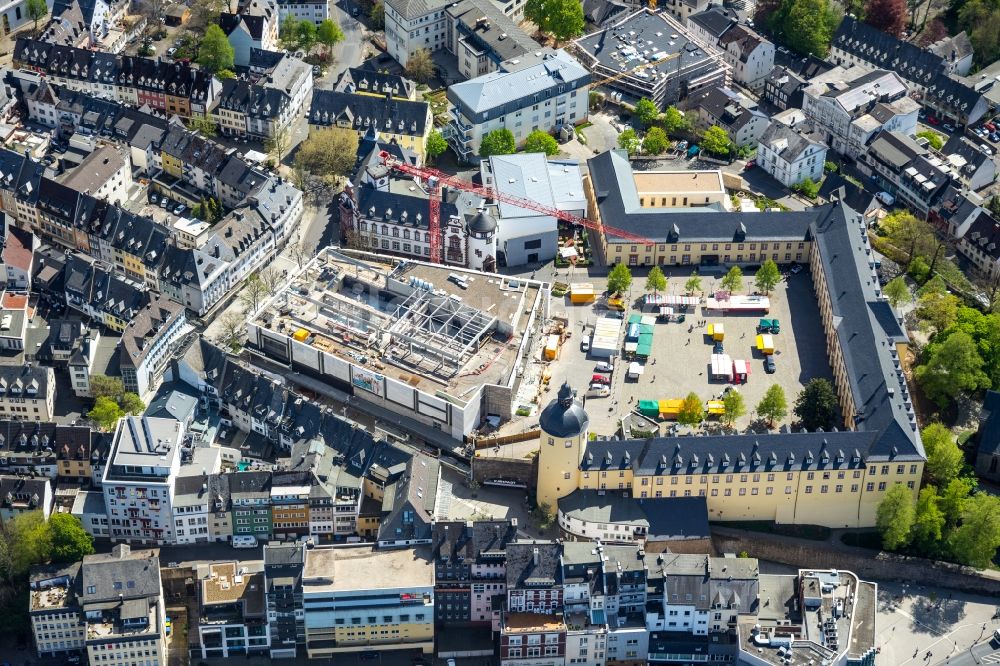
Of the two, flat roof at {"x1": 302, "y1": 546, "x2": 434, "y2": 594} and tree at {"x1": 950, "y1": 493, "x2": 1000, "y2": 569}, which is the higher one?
tree at {"x1": 950, "y1": 493, "x2": 1000, "y2": 569}

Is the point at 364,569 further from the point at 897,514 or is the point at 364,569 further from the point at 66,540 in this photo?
the point at 897,514

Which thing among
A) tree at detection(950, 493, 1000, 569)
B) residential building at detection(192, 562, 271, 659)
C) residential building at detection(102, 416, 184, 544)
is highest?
tree at detection(950, 493, 1000, 569)

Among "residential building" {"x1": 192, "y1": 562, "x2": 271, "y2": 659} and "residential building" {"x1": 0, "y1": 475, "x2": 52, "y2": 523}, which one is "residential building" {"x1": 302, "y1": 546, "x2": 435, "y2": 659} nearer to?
"residential building" {"x1": 192, "y1": 562, "x2": 271, "y2": 659}

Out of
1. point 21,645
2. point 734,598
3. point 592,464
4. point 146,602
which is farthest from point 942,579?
point 21,645

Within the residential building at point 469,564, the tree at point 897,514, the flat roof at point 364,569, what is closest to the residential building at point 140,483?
the flat roof at point 364,569

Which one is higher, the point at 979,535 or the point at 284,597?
the point at 979,535

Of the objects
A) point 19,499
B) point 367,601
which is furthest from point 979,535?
point 19,499

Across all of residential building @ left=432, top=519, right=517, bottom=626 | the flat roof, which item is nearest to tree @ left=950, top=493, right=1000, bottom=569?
residential building @ left=432, top=519, right=517, bottom=626
